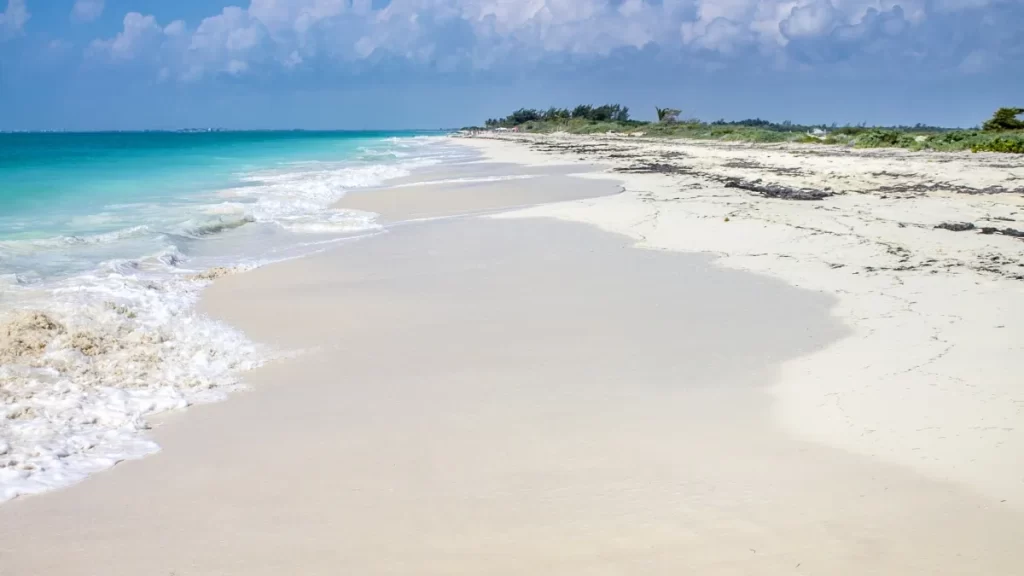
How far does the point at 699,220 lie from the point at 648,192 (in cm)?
454

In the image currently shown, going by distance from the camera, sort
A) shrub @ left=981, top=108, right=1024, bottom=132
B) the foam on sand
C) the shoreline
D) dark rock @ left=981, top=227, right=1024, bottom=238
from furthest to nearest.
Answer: shrub @ left=981, top=108, right=1024, bottom=132 → dark rock @ left=981, top=227, right=1024, bottom=238 → the foam on sand → the shoreline

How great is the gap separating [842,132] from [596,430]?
41.4 metres

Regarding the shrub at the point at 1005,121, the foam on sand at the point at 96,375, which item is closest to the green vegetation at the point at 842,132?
the shrub at the point at 1005,121

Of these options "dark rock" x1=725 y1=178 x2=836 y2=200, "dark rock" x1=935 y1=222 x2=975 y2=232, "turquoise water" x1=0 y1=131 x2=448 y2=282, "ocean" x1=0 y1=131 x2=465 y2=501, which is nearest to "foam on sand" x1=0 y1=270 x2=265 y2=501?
"ocean" x1=0 y1=131 x2=465 y2=501

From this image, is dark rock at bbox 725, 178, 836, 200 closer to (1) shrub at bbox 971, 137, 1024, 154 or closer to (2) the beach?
(2) the beach

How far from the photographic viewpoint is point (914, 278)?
7242 mm

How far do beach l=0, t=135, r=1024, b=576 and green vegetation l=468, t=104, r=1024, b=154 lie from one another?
21.4 m

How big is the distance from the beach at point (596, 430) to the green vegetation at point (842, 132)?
A: 844 inches

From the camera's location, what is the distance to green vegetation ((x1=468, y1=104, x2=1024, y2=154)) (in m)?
26.8

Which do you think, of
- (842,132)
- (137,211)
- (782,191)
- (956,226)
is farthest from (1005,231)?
(842,132)

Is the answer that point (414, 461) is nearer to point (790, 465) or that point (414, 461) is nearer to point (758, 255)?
point (790, 465)

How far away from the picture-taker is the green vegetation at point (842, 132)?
87.9 feet

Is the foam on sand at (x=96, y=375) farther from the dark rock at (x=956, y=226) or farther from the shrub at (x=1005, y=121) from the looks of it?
the shrub at (x=1005, y=121)

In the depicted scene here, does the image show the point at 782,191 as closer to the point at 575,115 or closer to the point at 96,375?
the point at 96,375
